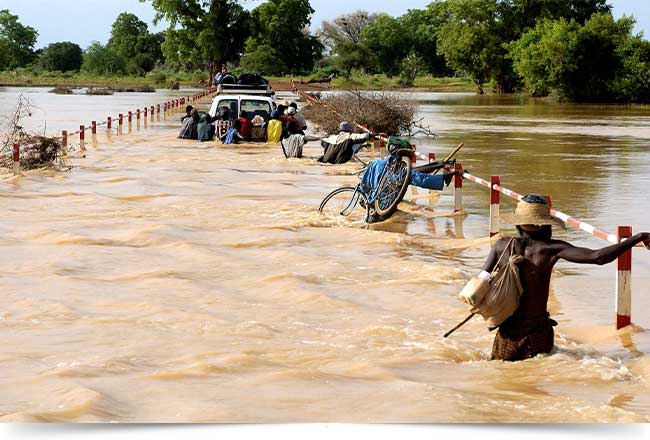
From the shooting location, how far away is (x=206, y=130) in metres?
31.3

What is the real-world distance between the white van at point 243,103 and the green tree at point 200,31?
3373 inches

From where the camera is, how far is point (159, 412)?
6875 millimetres

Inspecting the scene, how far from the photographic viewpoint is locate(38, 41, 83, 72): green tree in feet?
556

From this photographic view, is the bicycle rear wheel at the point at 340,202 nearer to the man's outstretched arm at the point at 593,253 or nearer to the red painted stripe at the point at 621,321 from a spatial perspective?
the red painted stripe at the point at 621,321

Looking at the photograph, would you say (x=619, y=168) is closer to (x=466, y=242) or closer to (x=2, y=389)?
(x=466, y=242)

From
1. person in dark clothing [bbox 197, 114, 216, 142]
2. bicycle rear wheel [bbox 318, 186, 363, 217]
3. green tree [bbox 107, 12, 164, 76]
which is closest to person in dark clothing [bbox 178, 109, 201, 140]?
person in dark clothing [bbox 197, 114, 216, 142]

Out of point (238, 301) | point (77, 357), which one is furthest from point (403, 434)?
point (238, 301)

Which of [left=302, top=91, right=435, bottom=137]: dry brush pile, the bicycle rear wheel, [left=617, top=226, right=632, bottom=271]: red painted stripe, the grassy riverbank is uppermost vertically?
the grassy riverbank

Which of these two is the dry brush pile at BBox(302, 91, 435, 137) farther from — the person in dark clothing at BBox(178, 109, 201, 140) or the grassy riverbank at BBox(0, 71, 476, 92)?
the grassy riverbank at BBox(0, 71, 476, 92)

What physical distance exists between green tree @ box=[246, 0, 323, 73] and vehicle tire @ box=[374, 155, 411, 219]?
372ft

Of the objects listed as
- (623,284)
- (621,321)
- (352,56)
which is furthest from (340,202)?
(352,56)

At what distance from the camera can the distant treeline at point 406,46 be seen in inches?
3319

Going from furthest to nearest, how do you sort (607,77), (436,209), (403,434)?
(607,77) → (436,209) → (403,434)

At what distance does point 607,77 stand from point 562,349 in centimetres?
7873
